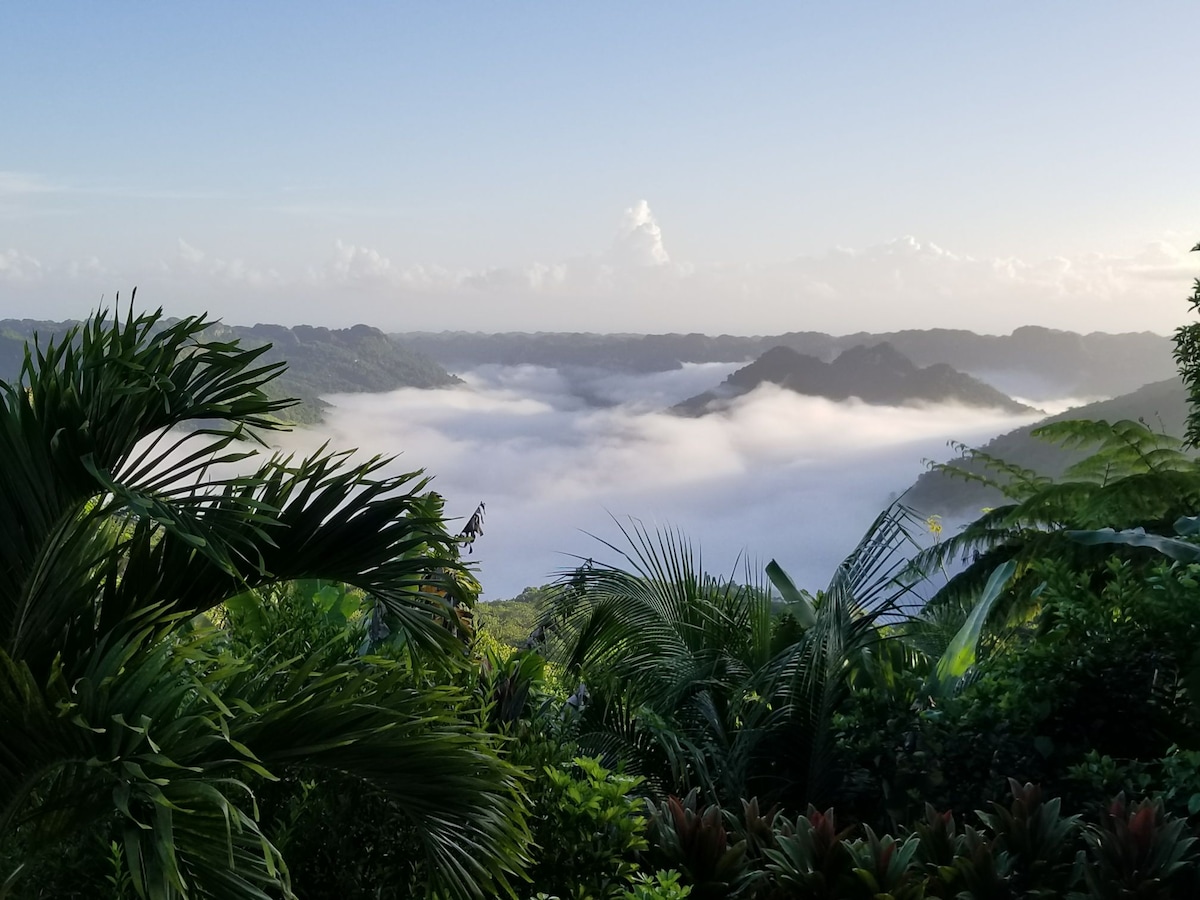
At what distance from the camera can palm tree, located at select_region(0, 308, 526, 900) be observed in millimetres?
1965

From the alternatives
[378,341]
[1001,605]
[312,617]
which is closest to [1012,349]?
[378,341]

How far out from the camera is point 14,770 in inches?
83.6

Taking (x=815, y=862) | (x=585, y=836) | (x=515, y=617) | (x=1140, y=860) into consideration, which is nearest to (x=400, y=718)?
(x=585, y=836)

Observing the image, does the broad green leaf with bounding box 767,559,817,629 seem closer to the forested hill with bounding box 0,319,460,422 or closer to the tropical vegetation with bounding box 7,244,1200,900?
the tropical vegetation with bounding box 7,244,1200,900

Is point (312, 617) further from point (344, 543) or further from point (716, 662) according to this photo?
point (716, 662)

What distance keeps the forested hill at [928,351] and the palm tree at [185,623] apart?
92334mm

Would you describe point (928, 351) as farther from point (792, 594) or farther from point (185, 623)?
point (185, 623)

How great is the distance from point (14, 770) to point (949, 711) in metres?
3.37

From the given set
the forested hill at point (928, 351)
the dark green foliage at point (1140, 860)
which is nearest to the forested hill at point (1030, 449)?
the dark green foliage at point (1140, 860)

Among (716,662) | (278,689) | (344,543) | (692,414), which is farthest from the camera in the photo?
(692,414)

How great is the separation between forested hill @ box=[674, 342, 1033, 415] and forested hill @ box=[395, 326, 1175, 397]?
286 cm

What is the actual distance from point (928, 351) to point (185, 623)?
105 metres

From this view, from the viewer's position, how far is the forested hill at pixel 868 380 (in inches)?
3642

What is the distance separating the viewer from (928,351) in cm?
10200
